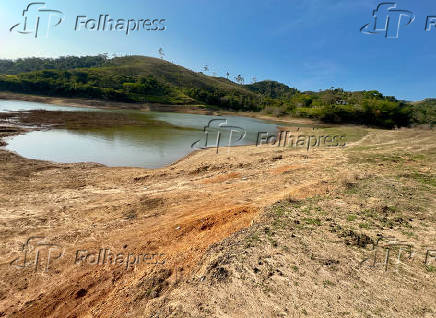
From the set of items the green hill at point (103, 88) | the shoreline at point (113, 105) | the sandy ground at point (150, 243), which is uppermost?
the green hill at point (103, 88)

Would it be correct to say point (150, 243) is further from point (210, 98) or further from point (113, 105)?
point (210, 98)

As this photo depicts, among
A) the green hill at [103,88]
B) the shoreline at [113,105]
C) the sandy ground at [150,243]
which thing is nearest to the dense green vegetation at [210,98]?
the green hill at [103,88]

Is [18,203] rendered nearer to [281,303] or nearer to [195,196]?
[195,196]

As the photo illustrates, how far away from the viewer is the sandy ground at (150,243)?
327cm

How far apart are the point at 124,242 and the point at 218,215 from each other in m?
2.49

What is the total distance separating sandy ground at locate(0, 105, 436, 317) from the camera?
327cm

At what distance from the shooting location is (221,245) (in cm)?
450

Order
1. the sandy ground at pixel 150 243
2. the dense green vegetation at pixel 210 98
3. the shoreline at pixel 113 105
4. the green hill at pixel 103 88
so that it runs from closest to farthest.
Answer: the sandy ground at pixel 150 243 → the dense green vegetation at pixel 210 98 → the shoreline at pixel 113 105 → the green hill at pixel 103 88

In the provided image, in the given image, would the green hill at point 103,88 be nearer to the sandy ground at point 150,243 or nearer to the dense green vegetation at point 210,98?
the dense green vegetation at point 210,98

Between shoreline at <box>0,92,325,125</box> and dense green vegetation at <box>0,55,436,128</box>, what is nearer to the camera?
dense green vegetation at <box>0,55,436,128</box>

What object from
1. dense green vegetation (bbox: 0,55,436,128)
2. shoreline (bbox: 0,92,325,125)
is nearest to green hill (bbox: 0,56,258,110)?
dense green vegetation (bbox: 0,55,436,128)

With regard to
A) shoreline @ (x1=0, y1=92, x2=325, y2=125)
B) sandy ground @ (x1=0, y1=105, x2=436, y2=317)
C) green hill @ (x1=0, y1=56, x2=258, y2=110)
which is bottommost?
sandy ground @ (x1=0, y1=105, x2=436, y2=317)

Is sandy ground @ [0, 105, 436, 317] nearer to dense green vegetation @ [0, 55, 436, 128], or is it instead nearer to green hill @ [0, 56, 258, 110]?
dense green vegetation @ [0, 55, 436, 128]

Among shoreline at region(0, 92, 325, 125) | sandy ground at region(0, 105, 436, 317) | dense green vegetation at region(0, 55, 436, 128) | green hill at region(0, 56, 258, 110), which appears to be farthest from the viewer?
green hill at region(0, 56, 258, 110)
